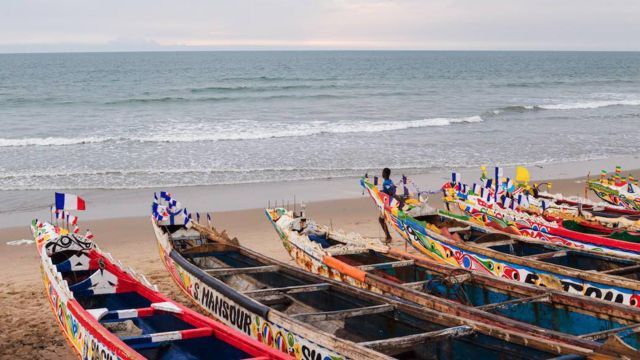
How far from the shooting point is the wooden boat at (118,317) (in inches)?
292

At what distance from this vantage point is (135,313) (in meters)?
8.44

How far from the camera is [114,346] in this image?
7.15 meters

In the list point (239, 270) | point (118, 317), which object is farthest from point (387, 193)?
point (118, 317)

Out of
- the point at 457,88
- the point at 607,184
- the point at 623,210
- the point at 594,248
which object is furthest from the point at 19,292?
the point at 457,88

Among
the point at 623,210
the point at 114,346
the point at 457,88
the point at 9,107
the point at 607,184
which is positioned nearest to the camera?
the point at 114,346

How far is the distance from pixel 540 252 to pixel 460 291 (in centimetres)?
300

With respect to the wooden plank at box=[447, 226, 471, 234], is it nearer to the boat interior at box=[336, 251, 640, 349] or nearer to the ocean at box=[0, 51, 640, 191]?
the boat interior at box=[336, 251, 640, 349]

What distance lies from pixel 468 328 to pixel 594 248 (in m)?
5.35

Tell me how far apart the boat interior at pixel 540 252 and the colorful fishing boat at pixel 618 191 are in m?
5.84

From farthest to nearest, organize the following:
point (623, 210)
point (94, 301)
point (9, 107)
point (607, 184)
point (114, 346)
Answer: point (9, 107) → point (607, 184) → point (623, 210) → point (94, 301) → point (114, 346)

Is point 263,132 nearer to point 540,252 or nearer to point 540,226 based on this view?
point 540,226

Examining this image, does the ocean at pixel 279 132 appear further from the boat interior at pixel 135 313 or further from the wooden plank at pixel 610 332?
the wooden plank at pixel 610 332

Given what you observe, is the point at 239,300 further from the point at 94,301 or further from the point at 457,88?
the point at 457,88

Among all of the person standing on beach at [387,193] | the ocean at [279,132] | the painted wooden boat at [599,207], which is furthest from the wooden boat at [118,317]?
the ocean at [279,132]
